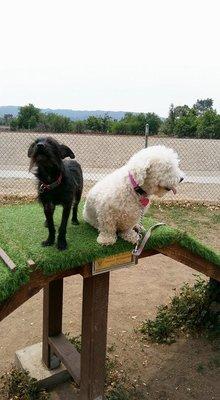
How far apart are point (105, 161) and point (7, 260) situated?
1228 cm

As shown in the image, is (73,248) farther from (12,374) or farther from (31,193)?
(31,193)

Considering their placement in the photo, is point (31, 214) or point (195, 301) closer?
point (31, 214)

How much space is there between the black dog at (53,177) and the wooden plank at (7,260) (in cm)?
27

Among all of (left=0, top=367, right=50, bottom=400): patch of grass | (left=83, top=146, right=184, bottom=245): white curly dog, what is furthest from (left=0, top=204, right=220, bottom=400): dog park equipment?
(left=0, top=367, right=50, bottom=400): patch of grass

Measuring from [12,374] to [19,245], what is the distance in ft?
4.87

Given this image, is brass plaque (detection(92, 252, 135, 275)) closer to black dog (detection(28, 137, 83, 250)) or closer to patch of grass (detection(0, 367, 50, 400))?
black dog (detection(28, 137, 83, 250))

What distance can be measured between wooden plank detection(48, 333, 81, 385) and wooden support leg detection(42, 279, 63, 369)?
0.07 metres

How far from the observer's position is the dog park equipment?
98.2 inches

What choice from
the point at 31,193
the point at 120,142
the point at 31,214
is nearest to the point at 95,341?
the point at 31,214

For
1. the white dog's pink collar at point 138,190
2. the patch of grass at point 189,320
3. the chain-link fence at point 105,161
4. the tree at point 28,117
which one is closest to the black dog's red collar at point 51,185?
the chain-link fence at point 105,161

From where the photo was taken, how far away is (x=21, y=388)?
3410 mm

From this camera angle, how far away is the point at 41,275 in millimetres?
2543

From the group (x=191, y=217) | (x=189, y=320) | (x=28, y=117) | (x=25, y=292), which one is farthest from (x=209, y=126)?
(x=25, y=292)

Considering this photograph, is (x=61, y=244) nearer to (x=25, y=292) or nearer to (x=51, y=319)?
(x=25, y=292)
